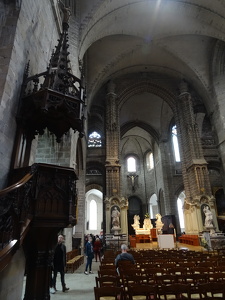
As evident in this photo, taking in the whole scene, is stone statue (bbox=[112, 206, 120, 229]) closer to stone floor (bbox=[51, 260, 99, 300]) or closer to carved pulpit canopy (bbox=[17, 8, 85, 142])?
stone floor (bbox=[51, 260, 99, 300])

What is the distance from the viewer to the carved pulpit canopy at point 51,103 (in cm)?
430

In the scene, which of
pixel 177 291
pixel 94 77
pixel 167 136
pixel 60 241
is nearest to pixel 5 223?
pixel 177 291

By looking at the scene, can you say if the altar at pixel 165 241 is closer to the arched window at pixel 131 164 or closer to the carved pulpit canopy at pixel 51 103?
the carved pulpit canopy at pixel 51 103

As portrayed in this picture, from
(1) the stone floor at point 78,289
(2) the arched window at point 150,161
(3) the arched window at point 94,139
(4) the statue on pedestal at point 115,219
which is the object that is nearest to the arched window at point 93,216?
(2) the arched window at point 150,161

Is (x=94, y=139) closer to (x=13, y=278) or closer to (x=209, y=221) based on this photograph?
(x=209, y=221)

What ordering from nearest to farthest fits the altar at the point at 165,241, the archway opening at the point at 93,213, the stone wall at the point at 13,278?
the stone wall at the point at 13,278 < the altar at the point at 165,241 < the archway opening at the point at 93,213

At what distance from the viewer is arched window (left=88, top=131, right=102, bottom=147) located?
67.9 ft

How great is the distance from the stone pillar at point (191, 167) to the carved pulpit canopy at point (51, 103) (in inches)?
498

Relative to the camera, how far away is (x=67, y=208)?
12.6 feet

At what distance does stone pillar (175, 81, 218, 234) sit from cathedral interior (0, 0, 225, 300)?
0.27ft

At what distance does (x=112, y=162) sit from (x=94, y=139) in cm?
611

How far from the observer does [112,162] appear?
1588 centimetres

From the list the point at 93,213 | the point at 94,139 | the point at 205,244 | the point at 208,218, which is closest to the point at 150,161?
the point at 94,139

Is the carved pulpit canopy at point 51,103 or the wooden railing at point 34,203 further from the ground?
the carved pulpit canopy at point 51,103
